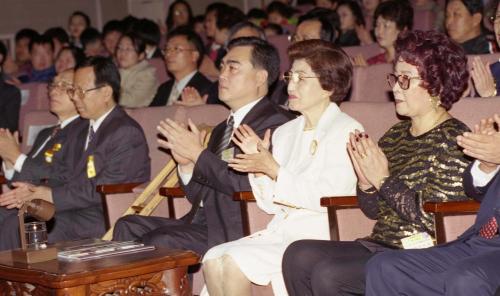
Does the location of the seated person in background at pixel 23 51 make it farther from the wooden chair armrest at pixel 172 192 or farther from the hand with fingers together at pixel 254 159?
the hand with fingers together at pixel 254 159

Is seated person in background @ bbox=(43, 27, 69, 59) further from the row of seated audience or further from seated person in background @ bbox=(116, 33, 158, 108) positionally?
the row of seated audience

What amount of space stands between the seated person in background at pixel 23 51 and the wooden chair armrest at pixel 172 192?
543cm

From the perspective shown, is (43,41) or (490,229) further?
(43,41)

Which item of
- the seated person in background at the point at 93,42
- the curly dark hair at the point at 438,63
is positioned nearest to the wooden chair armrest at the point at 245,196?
the curly dark hair at the point at 438,63

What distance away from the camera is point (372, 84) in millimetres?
4691

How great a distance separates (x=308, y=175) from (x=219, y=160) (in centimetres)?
41

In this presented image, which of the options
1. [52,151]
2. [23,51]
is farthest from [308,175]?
[23,51]

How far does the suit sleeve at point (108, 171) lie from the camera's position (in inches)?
177

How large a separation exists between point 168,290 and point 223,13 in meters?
4.78

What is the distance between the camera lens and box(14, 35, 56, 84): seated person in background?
8.15m

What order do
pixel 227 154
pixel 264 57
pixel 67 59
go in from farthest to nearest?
1. pixel 67 59
2. pixel 264 57
3. pixel 227 154

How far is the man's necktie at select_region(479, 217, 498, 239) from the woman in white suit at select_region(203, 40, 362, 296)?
27.2 inches

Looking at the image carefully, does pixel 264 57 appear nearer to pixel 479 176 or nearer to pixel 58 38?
pixel 479 176

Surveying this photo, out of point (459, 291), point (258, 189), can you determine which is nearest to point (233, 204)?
point (258, 189)
